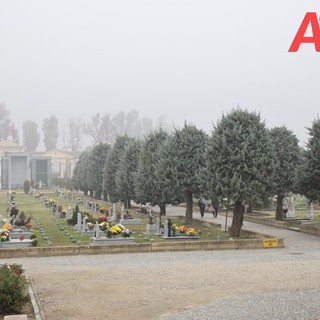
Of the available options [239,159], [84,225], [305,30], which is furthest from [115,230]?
[305,30]

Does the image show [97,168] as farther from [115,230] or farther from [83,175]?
[115,230]

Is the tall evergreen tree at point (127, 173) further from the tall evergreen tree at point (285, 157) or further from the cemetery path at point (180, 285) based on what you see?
the cemetery path at point (180, 285)

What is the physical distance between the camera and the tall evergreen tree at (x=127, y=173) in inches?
1781

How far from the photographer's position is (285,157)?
35188 millimetres

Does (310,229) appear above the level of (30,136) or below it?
below

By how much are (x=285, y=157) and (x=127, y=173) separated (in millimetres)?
14849

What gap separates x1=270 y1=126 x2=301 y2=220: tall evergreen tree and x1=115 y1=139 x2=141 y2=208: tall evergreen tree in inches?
517

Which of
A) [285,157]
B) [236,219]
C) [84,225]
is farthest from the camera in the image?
[285,157]

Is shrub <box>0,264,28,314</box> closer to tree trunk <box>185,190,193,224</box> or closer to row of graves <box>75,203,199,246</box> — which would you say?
row of graves <box>75,203,199,246</box>

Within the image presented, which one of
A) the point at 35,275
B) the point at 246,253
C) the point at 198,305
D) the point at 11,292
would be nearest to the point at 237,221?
the point at 246,253

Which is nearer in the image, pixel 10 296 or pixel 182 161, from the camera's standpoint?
pixel 10 296

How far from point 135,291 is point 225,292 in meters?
2.35

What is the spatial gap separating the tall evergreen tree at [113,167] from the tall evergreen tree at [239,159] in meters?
22.6

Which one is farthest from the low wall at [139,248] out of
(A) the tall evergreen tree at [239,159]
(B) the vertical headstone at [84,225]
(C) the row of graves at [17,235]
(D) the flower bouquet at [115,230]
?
(B) the vertical headstone at [84,225]
